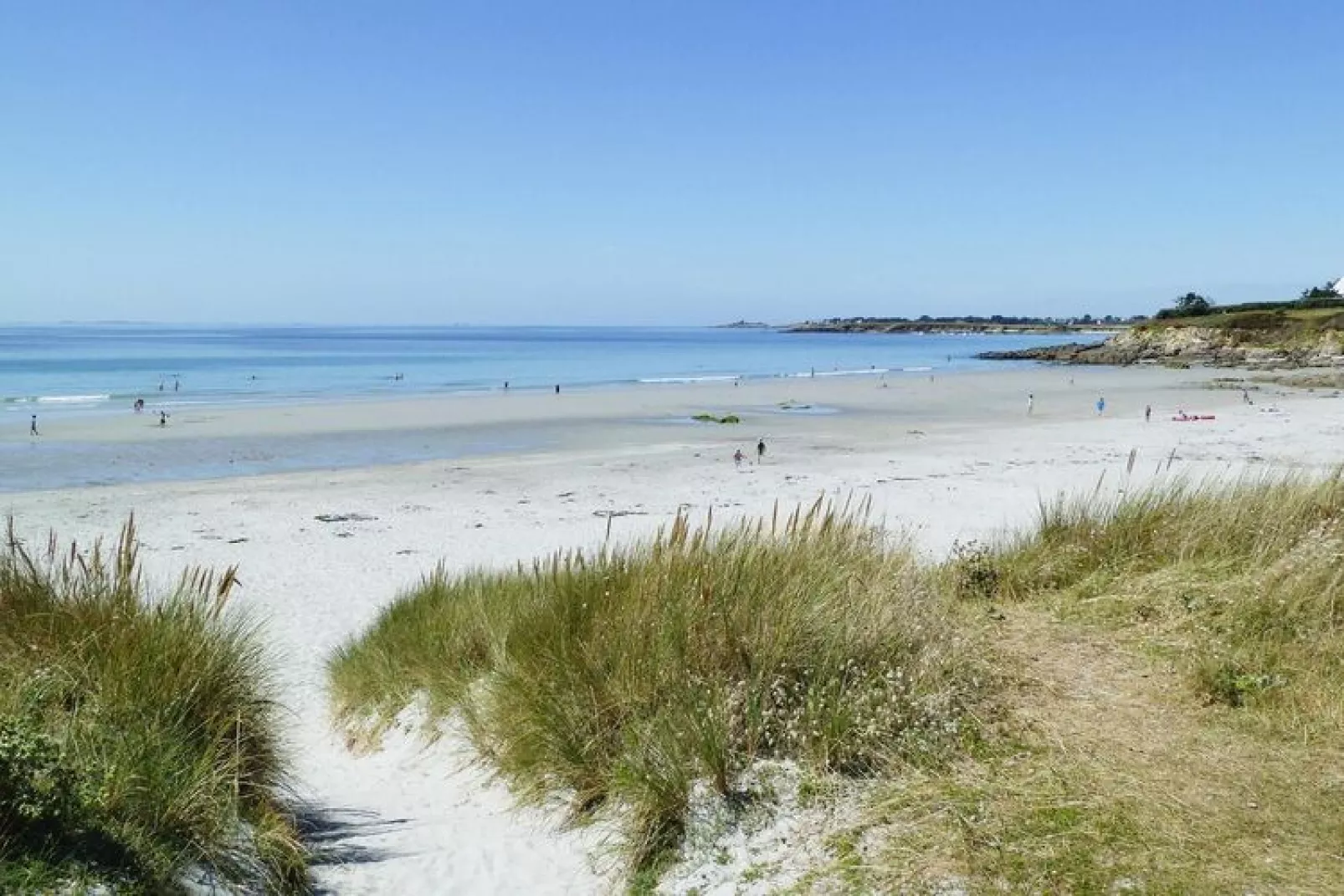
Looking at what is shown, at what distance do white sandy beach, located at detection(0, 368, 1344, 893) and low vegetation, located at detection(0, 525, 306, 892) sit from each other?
59 cm

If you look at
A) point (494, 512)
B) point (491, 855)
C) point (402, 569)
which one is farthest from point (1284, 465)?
point (491, 855)

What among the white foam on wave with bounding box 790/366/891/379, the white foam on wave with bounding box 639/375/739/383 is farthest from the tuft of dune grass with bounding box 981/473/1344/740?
the white foam on wave with bounding box 790/366/891/379

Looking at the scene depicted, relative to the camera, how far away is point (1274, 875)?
134 inches

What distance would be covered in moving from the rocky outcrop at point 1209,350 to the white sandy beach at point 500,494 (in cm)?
2795

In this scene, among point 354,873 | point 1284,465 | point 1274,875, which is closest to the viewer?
point 1274,875

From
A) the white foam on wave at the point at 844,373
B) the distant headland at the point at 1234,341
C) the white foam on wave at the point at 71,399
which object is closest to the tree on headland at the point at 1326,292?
the distant headland at the point at 1234,341

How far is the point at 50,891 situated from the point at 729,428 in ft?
101

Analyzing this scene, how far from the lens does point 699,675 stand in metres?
4.79

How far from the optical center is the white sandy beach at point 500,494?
16.1 ft

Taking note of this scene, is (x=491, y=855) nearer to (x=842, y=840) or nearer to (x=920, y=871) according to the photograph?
(x=842, y=840)

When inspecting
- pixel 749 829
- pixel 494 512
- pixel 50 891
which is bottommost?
pixel 494 512

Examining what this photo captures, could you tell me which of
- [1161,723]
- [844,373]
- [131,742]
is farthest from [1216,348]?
[131,742]

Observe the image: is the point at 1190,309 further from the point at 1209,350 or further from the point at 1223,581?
the point at 1223,581

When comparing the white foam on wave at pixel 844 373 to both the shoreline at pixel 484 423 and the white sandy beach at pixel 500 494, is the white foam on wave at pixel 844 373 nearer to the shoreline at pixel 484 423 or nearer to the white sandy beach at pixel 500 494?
the shoreline at pixel 484 423
